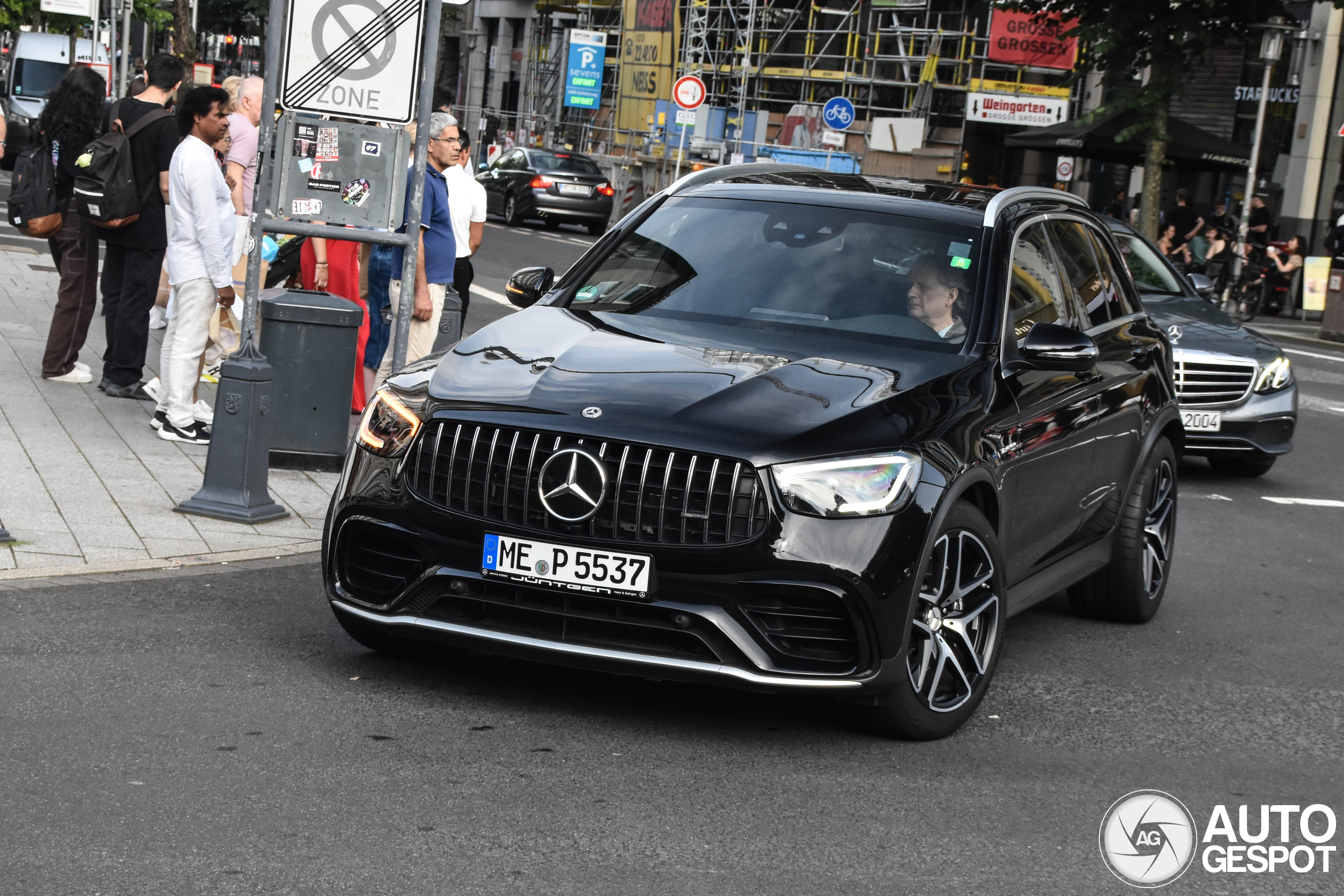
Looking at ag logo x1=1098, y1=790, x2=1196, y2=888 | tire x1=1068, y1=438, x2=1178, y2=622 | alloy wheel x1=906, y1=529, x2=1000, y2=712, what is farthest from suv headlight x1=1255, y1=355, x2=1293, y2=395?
ag logo x1=1098, y1=790, x2=1196, y2=888

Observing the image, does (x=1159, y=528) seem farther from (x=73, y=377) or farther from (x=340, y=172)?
(x=73, y=377)

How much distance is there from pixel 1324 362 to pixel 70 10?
21.5 meters

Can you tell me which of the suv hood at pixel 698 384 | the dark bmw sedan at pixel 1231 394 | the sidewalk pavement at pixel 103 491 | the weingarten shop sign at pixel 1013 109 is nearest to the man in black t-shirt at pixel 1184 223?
the weingarten shop sign at pixel 1013 109

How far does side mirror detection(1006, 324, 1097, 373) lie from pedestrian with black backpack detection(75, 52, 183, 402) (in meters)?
5.63

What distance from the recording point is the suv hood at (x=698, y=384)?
4852 millimetres

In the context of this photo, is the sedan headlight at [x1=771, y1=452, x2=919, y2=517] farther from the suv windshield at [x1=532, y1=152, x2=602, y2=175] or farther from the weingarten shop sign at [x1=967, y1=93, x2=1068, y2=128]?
the weingarten shop sign at [x1=967, y1=93, x2=1068, y2=128]

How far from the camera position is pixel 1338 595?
322 inches

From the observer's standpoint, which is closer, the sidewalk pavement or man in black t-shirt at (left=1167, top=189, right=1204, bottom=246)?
the sidewalk pavement

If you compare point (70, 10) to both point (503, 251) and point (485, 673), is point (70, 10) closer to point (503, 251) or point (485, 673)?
point (503, 251)

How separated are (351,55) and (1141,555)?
14.6ft

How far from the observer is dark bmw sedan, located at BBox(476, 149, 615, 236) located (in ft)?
117

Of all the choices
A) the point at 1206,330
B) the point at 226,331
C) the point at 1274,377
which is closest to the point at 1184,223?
the point at 1206,330

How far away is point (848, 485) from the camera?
4.83 metres

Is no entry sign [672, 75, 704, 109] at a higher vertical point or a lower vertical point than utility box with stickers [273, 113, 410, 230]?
higher
